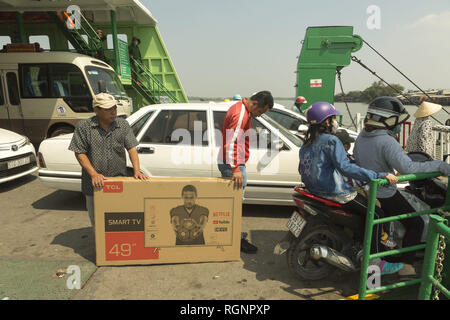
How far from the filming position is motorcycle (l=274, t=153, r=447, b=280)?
102 inches

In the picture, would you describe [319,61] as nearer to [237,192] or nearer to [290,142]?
[290,142]

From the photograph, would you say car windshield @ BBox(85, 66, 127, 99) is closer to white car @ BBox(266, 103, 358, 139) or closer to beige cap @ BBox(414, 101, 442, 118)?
white car @ BBox(266, 103, 358, 139)

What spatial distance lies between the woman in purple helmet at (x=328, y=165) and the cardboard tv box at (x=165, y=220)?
82 cm

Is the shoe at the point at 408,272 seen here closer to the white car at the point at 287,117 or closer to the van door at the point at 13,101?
the white car at the point at 287,117

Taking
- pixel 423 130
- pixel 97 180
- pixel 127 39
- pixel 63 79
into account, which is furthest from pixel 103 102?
pixel 127 39

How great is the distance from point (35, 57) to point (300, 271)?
8815mm

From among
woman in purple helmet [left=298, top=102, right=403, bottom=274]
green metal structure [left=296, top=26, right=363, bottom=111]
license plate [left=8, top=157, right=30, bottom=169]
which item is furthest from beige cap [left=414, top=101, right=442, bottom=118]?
license plate [left=8, top=157, right=30, bottom=169]

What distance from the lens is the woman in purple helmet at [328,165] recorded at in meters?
2.51

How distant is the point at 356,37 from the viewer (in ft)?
27.9

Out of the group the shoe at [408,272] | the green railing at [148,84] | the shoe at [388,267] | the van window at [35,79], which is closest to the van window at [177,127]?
the shoe at [388,267]

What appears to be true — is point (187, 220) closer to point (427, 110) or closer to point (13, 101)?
point (427, 110)

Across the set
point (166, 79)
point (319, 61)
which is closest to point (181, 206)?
point (319, 61)

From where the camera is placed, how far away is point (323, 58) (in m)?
8.72

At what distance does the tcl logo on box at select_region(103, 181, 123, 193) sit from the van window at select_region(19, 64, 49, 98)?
6.76 meters
